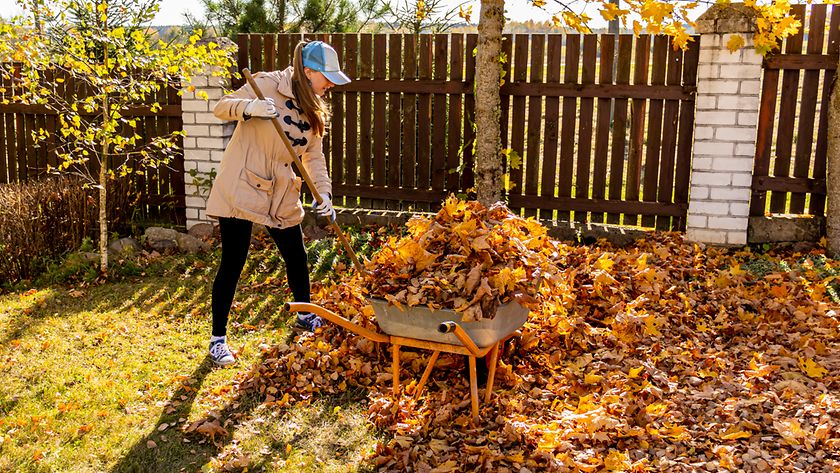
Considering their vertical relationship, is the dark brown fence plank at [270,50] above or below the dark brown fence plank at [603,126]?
above

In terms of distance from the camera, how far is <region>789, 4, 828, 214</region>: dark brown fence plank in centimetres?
645

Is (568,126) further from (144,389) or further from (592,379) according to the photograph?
(144,389)

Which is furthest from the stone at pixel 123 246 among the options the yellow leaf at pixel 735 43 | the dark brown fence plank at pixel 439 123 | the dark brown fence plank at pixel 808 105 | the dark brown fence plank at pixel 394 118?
the dark brown fence plank at pixel 808 105

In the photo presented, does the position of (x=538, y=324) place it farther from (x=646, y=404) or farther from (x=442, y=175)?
(x=442, y=175)

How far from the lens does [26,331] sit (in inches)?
217

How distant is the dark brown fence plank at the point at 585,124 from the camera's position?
6938 millimetres

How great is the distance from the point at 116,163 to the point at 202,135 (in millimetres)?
1282

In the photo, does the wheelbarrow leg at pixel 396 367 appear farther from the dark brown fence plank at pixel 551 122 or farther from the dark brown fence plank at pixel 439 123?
the dark brown fence plank at pixel 439 123

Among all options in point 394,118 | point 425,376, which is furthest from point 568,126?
point 425,376

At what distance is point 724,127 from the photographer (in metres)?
6.59

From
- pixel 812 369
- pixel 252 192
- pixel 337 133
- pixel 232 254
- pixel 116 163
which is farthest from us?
pixel 116 163

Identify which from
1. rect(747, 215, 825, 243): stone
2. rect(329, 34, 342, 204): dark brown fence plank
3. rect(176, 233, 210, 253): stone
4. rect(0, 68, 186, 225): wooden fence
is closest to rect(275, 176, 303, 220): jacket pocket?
rect(176, 233, 210, 253): stone

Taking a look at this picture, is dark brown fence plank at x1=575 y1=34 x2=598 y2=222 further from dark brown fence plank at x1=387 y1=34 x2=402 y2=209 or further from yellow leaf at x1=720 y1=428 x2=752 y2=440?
yellow leaf at x1=720 y1=428 x2=752 y2=440

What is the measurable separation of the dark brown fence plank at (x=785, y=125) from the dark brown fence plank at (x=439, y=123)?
→ 2.82m
